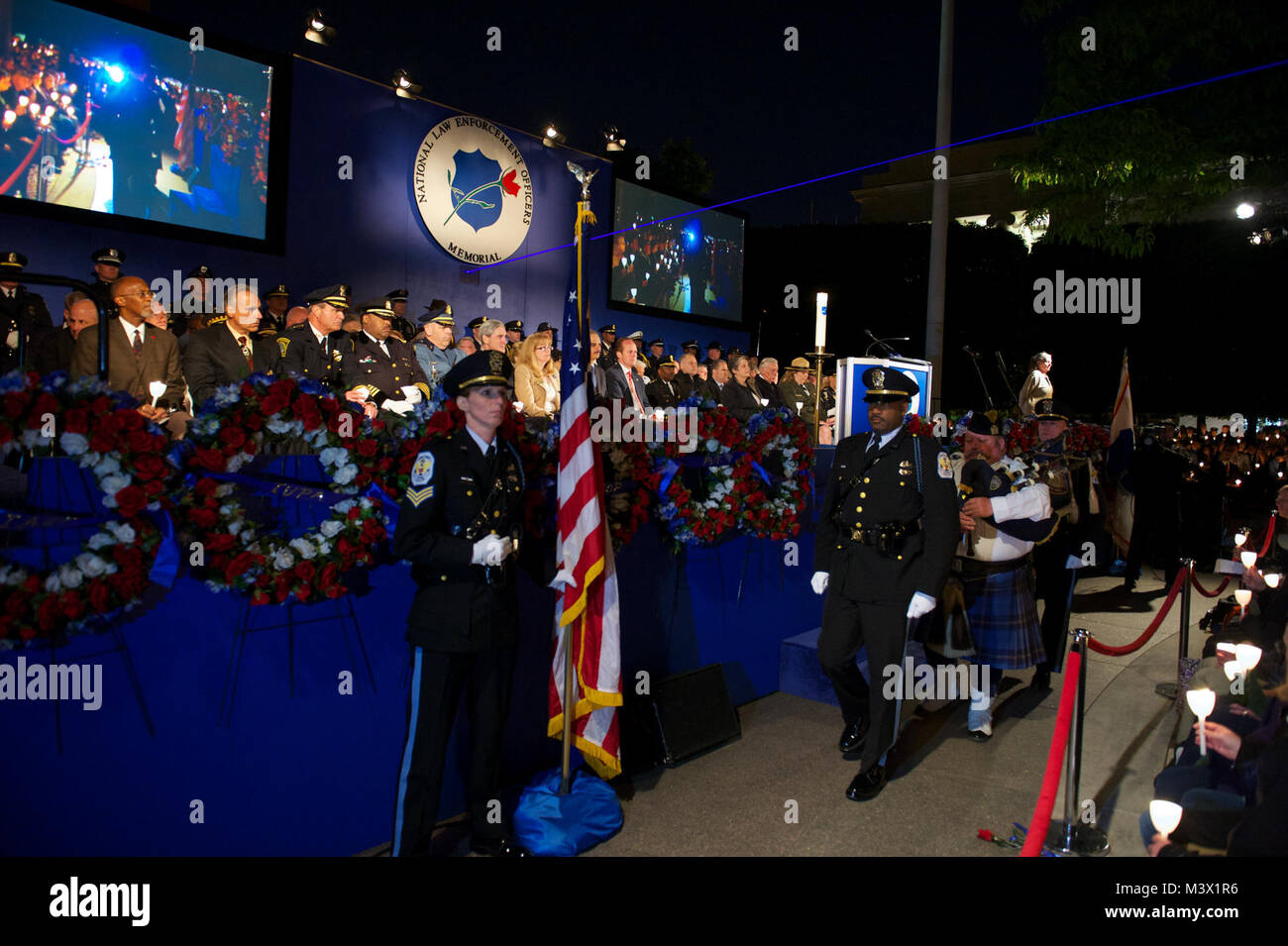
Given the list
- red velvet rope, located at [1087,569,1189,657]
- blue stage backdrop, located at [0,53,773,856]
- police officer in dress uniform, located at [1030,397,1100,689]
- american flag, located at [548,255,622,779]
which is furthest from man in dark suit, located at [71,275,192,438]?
police officer in dress uniform, located at [1030,397,1100,689]

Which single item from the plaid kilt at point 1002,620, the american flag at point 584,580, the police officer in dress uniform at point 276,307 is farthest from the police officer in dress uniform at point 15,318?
the plaid kilt at point 1002,620

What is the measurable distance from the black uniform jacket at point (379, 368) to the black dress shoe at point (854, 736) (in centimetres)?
425

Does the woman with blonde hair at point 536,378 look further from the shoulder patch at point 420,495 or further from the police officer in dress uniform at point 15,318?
the shoulder patch at point 420,495

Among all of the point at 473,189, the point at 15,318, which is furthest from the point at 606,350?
the point at 15,318

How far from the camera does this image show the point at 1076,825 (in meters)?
4.01

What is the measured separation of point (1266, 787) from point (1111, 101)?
1049 cm

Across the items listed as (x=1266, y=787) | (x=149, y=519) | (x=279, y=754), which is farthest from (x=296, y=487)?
(x=1266, y=787)

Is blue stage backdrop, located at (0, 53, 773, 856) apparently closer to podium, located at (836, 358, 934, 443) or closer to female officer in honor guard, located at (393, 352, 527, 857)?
female officer in honor guard, located at (393, 352, 527, 857)

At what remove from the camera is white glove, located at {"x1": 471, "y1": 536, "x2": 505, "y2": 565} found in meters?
3.36

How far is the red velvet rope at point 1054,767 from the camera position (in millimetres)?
3332

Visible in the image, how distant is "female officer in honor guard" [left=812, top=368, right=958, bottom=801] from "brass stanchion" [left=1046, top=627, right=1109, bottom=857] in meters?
0.82

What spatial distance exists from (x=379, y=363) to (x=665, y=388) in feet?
14.7

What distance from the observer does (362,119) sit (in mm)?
10477
